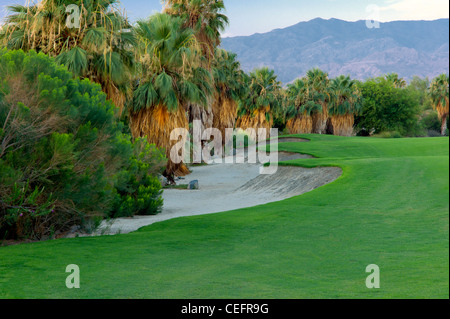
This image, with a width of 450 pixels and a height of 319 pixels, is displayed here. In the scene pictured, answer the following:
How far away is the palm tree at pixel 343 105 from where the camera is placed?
2913 inches

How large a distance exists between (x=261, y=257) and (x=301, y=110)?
64306 millimetres

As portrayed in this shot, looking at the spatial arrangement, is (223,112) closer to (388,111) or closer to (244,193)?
(244,193)

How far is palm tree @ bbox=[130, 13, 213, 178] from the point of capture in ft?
91.2

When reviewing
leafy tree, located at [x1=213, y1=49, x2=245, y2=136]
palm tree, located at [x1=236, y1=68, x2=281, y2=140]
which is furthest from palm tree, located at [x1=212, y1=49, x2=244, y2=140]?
palm tree, located at [x1=236, y1=68, x2=281, y2=140]

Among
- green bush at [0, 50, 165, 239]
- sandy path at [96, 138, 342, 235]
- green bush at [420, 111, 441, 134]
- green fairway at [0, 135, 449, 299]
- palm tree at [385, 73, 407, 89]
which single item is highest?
palm tree at [385, 73, 407, 89]

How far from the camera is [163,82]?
27641 millimetres

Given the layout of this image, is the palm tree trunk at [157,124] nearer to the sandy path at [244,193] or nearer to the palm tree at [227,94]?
the sandy path at [244,193]

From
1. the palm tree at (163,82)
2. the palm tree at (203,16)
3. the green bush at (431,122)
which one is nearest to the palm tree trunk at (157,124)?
the palm tree at (163,82)

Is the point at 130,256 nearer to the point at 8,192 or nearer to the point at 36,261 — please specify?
the point at 36,261

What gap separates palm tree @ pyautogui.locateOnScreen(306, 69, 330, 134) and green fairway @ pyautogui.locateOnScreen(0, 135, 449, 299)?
59.1 meters

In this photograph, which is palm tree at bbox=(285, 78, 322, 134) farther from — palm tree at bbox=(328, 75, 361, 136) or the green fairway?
the green fairway

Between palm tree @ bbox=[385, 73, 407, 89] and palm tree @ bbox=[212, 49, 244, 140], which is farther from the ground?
palm tree @ bbox=[385, 73, 407, 89]

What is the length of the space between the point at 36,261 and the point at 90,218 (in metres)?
3.74

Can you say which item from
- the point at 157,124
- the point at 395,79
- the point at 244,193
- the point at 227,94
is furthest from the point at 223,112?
the point at 395,79
